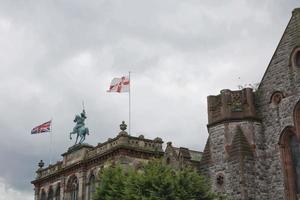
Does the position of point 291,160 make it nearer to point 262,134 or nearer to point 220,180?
point 262,134

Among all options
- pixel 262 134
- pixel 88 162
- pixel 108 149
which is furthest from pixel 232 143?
pixel 88 162

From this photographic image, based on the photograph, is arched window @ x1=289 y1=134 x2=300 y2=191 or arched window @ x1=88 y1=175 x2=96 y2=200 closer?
arched window @ x1=289 y1=134 x2=300 y2=191

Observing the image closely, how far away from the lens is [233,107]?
105 ft

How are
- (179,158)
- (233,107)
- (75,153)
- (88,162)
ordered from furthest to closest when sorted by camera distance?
1. (75,153)
2. (88,162)
3. (179,158)
4. (233,107)

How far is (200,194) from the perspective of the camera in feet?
94.7

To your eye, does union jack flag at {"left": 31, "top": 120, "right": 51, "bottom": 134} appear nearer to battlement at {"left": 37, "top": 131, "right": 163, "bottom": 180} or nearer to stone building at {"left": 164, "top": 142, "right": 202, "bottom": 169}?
battlement at {"left": 37, "top": 131, "right": 163, "bottom": 180}

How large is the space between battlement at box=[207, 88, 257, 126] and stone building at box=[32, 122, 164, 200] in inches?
592

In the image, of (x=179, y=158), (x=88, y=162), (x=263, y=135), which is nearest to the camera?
(x=263, y=135)

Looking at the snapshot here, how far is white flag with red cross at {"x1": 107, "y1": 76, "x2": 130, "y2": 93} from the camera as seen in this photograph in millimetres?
49969

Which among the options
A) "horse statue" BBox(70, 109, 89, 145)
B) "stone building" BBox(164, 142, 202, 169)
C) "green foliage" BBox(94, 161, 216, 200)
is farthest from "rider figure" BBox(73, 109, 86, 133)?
"green foliage" BBox(94, 161, 216, 200)

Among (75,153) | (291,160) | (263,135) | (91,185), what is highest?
(75,153)

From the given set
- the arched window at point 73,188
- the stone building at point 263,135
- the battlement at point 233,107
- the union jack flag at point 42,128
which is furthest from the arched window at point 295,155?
the union jack flag at point 42,128

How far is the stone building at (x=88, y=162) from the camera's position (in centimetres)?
4872

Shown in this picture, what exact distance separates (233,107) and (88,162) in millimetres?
22663
